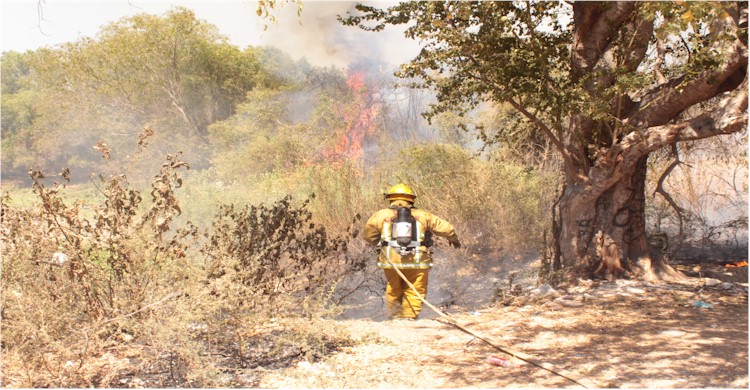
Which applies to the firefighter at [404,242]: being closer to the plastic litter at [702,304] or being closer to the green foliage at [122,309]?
the green foliage at [122,309]

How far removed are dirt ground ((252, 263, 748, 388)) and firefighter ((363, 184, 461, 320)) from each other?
25.0 inches

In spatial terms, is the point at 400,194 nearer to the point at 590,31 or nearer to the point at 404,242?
the point at 404,242

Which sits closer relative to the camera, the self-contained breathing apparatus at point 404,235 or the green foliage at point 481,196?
the self-contained breathing apparatus at point 404,235

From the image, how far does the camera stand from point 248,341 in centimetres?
580

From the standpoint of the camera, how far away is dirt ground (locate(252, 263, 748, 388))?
477cm

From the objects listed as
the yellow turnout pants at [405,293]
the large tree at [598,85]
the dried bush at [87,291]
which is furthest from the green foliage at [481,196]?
the dried bush at [87,291]

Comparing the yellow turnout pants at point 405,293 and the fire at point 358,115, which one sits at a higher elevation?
the fire at point 358,115

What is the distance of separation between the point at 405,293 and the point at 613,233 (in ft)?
9.34

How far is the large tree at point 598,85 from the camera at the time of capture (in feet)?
23.4

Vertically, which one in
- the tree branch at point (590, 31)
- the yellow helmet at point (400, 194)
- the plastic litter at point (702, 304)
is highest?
the tree branch at point (590, 31)

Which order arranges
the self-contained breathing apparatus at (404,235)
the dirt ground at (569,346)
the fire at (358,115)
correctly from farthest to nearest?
the fire at (358,115) < the self-contained breathing apparatus at (404,235) < the dirt ground at (569,346)

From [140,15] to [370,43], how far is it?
927cm

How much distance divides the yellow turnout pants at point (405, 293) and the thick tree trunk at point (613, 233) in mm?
2221

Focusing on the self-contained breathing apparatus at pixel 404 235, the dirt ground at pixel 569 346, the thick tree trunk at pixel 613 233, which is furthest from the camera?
the thick tree trunk at pixel 613 233
